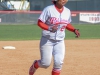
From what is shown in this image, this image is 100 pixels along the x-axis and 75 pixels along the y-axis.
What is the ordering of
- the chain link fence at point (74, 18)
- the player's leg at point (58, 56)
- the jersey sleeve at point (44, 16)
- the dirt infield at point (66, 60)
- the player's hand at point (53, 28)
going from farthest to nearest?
the chain link fence at point (74, 18)
the dirt infield at point (66, 60)
the player's leg at point (58, 56)
the jersey sleeve at point (44, 16)
the player's hand at point (53, 28)

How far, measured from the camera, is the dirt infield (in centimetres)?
1073

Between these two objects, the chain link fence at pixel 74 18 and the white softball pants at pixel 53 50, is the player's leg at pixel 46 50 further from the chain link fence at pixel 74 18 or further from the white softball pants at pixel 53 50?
the chain link fence at pixel 74 18

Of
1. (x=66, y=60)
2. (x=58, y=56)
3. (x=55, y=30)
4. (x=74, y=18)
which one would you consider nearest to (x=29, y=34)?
(x=74, y=18)

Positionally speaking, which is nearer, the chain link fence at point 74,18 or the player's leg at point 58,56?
the player's leg at point 58,56

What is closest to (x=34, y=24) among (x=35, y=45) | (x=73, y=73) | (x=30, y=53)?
(x=35, y=45)

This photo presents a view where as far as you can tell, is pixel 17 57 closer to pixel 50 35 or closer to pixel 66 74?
pixel 66 74

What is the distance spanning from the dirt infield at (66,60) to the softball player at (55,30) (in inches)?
76.8

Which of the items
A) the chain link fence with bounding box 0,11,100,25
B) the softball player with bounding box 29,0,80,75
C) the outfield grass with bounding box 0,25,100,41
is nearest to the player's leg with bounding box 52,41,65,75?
the softball player with bounding box 29,0,80,75

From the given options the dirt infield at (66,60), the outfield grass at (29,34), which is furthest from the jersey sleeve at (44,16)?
the outfield grass at (29,34)

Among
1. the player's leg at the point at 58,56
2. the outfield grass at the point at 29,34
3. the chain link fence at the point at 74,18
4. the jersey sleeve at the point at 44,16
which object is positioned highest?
the jersey sleeve at the point at 44,16

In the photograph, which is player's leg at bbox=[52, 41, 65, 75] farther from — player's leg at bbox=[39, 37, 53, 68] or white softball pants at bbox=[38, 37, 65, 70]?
player's leg at bbox=[39, 37, 53, 68]

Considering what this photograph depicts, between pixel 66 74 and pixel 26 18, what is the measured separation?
79.8 feet

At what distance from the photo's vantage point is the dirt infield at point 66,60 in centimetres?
1073

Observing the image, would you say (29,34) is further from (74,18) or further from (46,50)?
(46,50)
